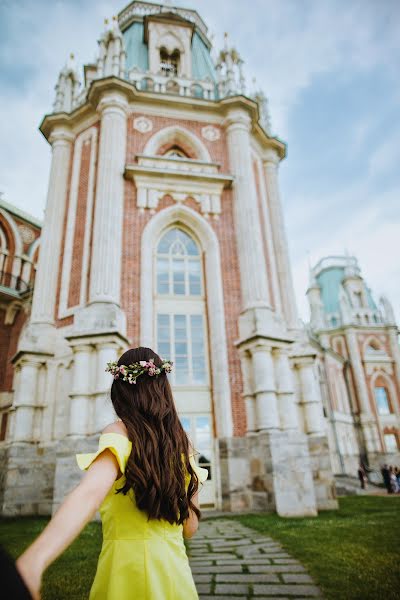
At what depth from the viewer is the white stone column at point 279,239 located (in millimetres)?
14547

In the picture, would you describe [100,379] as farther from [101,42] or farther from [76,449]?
[101,42]

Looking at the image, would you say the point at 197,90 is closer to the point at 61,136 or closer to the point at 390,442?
Result: the point at 61,136

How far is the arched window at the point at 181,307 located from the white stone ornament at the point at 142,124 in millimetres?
4105

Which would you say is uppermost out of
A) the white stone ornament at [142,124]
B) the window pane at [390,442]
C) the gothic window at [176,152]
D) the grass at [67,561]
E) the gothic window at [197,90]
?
the gothic window at [197,90]

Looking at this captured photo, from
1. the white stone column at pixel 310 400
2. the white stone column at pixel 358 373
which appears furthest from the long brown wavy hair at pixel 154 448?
the white stone column at pixel 358 373

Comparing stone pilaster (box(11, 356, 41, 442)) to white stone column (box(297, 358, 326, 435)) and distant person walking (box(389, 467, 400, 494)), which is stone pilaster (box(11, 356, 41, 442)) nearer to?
white stone column (box(297, 358, 326, 435))

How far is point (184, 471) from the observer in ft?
6.49

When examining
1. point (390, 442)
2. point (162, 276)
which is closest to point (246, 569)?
point (162, 276)

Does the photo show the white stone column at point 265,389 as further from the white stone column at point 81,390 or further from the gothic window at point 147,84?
the gothic window at point 147,84

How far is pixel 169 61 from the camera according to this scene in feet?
59.8

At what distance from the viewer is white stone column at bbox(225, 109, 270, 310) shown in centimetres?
1253

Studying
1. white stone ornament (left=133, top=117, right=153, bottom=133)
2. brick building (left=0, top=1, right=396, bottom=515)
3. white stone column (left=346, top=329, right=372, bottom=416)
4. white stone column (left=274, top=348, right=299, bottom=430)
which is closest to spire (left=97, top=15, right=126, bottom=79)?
brick building (left=0, top=1, right=396, bottom=515)

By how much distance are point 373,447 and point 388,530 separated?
1251 inches

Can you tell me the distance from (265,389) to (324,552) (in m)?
5.30
